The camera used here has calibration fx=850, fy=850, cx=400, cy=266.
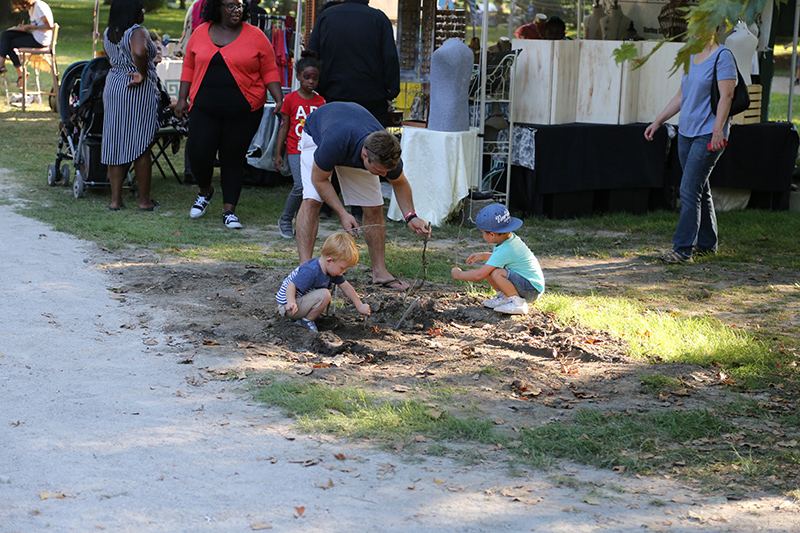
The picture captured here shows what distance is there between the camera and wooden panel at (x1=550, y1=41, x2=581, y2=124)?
28.3ft

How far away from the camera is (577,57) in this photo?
28.9ft

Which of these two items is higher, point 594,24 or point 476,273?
point 594,24

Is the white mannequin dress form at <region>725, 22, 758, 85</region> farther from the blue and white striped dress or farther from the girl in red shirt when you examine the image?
the blue and white striped dress

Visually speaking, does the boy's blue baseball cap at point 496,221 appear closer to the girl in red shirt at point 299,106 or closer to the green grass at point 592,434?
the green grass at point 592,434

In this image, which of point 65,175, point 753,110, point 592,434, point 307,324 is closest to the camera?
point 592,434

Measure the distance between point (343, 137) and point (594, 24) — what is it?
7353 mm

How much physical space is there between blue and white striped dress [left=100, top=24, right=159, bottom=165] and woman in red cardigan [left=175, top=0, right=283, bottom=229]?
0.53 metres

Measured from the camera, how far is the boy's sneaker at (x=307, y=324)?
195 inches

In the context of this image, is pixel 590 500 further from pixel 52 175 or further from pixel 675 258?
pixel 52 175

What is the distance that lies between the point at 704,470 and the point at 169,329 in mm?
2949

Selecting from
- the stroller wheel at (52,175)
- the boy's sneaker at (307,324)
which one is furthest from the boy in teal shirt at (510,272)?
the stroller wheel at (52,175)

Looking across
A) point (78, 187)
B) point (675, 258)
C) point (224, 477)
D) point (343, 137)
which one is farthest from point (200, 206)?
point (224, 477)

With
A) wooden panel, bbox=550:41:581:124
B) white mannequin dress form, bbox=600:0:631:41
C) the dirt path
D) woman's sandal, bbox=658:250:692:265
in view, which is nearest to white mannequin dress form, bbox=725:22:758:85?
wooden panel, bbox=550:41:581:124

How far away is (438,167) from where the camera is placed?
809 centimetres
